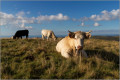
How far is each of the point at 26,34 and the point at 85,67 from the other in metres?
19.9

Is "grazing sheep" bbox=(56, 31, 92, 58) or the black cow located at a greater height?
the black cow

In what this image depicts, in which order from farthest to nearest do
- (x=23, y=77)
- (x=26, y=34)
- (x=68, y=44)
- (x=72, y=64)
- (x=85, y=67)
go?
1. (x=26, y=34)
2. (x=68, y=44)
3. (x=72, y=64)
4. (x=85, y=67)
5. (x=23, y=77)

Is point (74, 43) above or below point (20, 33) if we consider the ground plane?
below

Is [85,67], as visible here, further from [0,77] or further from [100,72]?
[0,77]

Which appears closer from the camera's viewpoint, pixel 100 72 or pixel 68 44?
pixel 100 72

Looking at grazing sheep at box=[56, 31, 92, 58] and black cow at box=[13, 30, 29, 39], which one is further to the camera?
black cow at box=[13, 30, 29, 39]

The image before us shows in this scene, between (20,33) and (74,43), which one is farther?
(20,33)

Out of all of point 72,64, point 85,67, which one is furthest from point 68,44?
point 85,67

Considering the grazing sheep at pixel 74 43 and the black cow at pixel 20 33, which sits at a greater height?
the black cow at pixel 20 33

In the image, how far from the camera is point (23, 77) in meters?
3.96

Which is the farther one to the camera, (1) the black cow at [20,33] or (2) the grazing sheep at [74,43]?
(1) the black cow at [20,33]

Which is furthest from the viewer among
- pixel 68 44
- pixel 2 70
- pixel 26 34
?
pixel 26 34

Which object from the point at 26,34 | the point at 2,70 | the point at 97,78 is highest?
the point at 26,34

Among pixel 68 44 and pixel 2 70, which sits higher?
pixel 68 44
